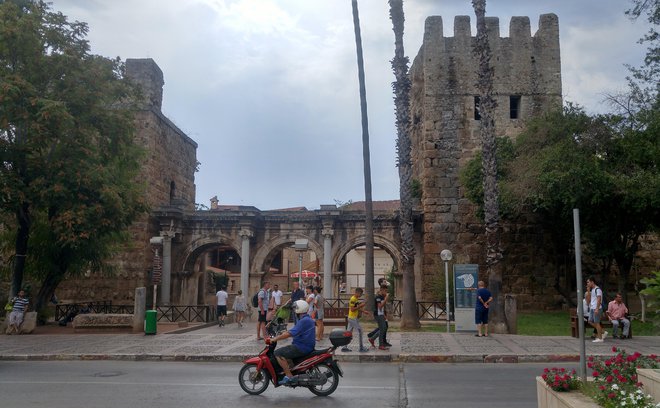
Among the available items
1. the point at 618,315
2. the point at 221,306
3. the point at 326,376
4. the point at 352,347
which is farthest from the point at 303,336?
the point at 221,306

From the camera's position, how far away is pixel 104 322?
20.4 metres

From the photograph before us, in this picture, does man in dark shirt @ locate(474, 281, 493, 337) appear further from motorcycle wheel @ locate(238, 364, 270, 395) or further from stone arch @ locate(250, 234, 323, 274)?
stone arch @ locate(250, 234, 323, 274)

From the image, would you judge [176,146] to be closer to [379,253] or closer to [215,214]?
[215,214]

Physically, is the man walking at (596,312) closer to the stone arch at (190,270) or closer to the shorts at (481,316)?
the shorts at (481,316)

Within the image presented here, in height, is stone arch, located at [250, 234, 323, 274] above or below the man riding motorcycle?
above

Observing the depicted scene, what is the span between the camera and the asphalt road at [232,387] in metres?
8.77

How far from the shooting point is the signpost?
19000 mm

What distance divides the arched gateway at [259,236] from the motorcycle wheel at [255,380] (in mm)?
19275

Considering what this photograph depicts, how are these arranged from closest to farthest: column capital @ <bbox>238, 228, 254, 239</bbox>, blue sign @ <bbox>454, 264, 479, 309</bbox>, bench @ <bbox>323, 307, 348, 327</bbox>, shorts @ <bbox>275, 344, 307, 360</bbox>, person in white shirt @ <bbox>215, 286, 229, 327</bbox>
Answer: shorts @ <bbox>275, 344, 307, 360</bbox> → blue sign @ <bbox>454, 264, 479, 309</bbox> → bench @ <bbox>323, 307, 348, 327</bbox> → person in white shirt @ <bbox>215, 286, 229, 327</bbox> → column capital @ <bbox>238, 228, 254, 239</bbox>

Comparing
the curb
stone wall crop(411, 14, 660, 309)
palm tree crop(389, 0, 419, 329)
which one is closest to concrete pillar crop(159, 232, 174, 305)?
stone wall crop(411, 14, 660, 309)

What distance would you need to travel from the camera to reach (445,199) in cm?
2866

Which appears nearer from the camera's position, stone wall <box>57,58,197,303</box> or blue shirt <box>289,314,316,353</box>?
blue shirt <box>289,314,316,353</box>

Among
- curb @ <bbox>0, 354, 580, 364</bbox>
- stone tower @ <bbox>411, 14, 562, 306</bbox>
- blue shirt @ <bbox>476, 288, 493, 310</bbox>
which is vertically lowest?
curb @ <bbox>0, 354, 580, 364</bbox>

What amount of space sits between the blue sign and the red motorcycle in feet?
33.6
